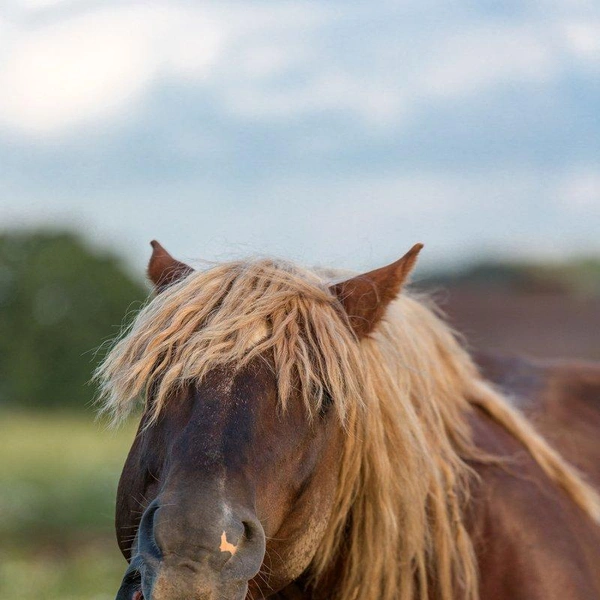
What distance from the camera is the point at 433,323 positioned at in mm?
3861

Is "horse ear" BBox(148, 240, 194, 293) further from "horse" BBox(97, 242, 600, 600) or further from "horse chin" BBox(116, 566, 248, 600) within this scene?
"horse chin" BBox(116, 566, 248, 600)

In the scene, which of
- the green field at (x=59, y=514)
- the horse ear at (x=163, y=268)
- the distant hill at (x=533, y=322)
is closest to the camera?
the horse ear at (x=163, y=268)

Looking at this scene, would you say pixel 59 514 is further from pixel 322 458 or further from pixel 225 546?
pixel 225 546

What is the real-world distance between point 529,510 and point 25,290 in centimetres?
3310

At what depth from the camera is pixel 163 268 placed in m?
3.32

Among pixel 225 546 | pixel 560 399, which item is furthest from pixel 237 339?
pixel 560 399

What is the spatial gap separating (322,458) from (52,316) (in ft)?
106

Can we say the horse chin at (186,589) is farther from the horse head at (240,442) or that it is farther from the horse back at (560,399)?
the horse back at (560,399)

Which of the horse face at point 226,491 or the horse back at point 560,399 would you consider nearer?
the horse face at point 226,491

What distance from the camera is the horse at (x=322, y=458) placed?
2.52 metres

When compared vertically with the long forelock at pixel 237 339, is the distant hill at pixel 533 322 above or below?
below

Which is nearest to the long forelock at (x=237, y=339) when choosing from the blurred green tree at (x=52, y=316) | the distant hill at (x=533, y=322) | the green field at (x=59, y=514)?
the green field at (x=59, y=514)

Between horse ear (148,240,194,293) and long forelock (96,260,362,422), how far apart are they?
0.57ft

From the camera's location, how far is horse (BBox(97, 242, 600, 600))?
2516 millimetres
